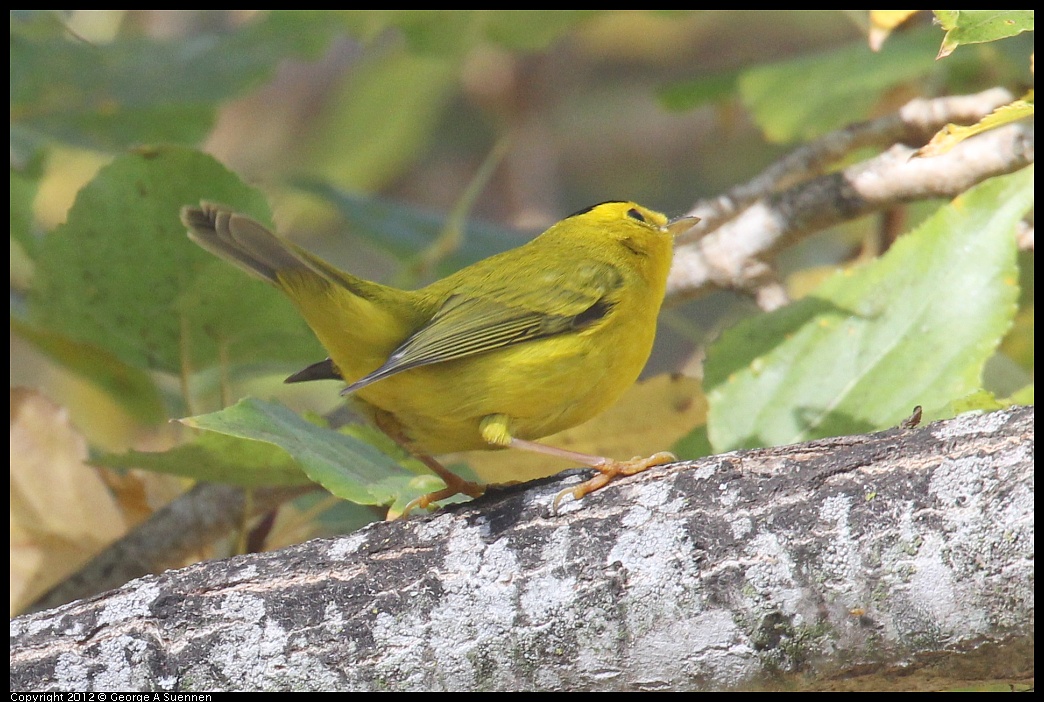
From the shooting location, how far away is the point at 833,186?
3.23 metres

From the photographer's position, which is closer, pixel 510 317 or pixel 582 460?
pixel 582 460

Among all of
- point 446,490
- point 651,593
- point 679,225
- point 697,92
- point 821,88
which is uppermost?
point 697,92

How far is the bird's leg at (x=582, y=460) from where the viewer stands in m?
2.02

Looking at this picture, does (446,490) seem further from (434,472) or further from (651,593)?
(651,593)

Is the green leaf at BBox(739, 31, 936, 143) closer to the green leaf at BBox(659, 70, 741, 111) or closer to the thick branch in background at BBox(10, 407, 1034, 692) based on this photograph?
the green leaf at BBox(659, 70, 741, 111)

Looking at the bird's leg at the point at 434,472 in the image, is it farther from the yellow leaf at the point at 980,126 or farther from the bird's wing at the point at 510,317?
the yellow leaf at the point at 980,126

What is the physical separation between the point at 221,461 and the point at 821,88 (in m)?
2.53

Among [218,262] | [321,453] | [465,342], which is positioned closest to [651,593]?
[321,453]

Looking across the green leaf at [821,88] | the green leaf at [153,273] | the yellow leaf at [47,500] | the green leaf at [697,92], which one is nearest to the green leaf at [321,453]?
the green leaf at [153,273]

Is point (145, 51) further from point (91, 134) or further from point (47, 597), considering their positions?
point (47, 597)

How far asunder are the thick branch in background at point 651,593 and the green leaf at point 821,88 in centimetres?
214

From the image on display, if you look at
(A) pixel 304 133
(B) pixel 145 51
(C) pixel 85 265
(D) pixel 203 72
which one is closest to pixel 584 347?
(C) pixel 85 265

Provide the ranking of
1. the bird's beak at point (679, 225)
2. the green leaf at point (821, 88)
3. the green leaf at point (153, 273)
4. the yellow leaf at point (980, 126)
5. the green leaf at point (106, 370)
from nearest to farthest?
the yellow leaf at point (980, 126)
the green leaf at point (153, 273)
the bird's beak at point (679, 225)
the green leaf at point (106, 370)
the green leaf at point (821, 88)

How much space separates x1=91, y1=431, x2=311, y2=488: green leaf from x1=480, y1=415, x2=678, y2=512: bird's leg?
1.62 feet
